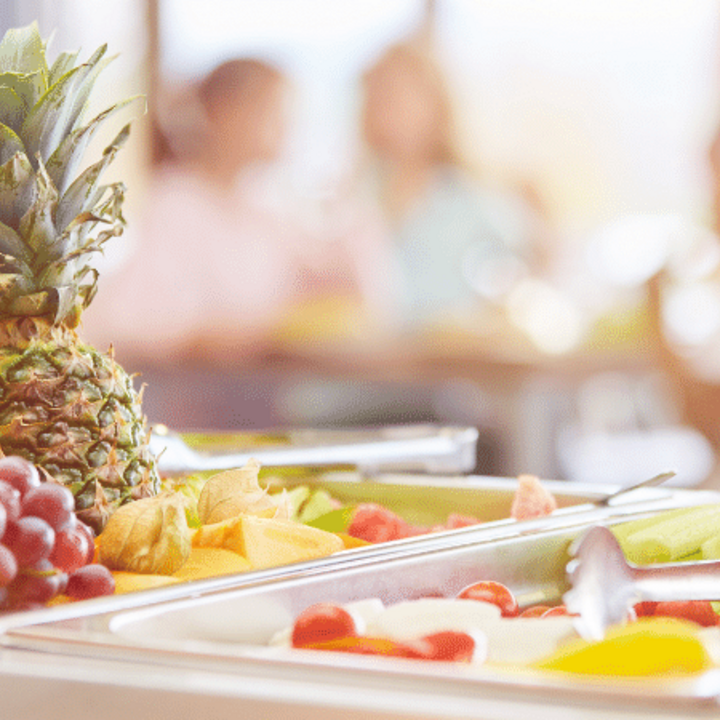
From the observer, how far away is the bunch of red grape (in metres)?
0.85

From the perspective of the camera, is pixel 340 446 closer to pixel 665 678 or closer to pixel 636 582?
pixel 636 582

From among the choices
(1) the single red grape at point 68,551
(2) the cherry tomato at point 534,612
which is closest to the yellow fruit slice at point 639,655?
(2) the cherry tomato at point 534,612

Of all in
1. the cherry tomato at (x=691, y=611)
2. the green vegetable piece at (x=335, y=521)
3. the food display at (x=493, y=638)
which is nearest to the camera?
the food display at (x=493, y=638)

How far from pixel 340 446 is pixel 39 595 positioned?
34.4 inches

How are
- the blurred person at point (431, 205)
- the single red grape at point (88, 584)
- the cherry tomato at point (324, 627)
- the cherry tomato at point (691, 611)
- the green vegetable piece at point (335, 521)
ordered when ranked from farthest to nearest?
the blurred person at point (431, 205)
the green vegetable piece at point (335, 521)
the cherry tomato at point (691, 611)
the single red grape at point (88, 584)
the cherry tomato at point (324, 627)

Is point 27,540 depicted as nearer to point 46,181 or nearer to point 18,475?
point 18,475

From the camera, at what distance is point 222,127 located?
5242 millimetres

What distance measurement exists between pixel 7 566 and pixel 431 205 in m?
4.70

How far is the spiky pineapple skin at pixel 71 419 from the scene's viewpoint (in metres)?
1.10

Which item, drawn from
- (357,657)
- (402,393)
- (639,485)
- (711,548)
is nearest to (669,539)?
(711,548)

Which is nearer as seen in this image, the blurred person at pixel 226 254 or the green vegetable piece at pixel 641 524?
the green vegetable piece at pixel 641 524

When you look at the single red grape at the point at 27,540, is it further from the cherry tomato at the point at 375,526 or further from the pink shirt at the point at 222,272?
the pink shirt at the point at 222,272

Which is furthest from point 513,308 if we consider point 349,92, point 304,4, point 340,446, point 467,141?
point 340,446

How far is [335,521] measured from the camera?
4.44 feet
